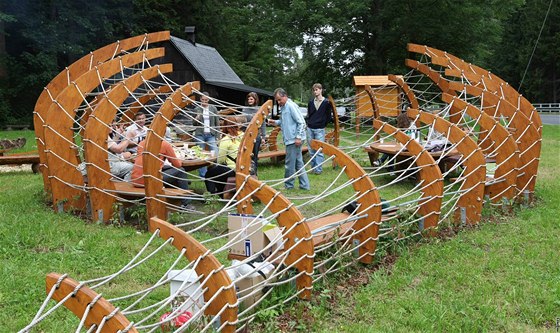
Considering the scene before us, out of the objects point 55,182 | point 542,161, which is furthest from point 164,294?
point 542,161

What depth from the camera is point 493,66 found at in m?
45.9

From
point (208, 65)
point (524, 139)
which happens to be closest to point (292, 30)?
point (208, 65)

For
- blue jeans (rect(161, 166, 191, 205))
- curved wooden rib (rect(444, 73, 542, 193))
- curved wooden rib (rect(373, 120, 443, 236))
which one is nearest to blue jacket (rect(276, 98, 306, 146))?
blue jeans (rect(161, 166, 191, 205))

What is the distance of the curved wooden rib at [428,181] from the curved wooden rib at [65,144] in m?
3.31

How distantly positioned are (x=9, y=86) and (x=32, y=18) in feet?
10.5

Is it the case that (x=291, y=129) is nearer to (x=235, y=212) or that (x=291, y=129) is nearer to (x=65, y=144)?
(x=235, y=212)

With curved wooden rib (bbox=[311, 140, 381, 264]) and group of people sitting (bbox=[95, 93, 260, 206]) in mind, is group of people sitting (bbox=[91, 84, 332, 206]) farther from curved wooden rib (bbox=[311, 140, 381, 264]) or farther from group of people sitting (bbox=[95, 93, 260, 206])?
curved wooden rib (bbox=[311, 140, 381, 264])

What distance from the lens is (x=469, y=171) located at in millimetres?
5152

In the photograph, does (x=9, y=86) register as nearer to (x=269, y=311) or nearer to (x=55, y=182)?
(x=55, y=182)

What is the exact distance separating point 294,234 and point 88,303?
144 centimetres

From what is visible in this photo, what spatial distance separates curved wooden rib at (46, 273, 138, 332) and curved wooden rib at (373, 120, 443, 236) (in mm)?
3105

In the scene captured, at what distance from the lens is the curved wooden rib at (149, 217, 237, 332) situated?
2.52 meters

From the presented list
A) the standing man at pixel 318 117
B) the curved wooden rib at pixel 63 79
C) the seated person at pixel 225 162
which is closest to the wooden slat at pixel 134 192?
the seated person at pixel 225 162

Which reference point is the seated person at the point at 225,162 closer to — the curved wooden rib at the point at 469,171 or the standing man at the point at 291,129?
the standing man at the point at 291,129
